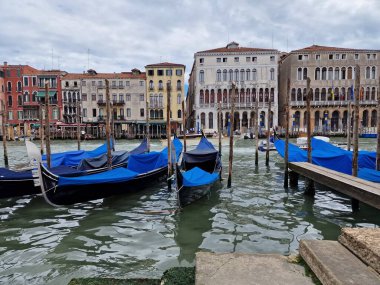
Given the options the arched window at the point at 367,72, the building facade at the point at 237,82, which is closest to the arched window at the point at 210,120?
the building facade at the point at 237,82

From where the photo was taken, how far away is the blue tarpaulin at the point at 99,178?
554cm

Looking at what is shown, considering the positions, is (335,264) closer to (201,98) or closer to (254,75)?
(201,98)

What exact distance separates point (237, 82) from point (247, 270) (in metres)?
33.5

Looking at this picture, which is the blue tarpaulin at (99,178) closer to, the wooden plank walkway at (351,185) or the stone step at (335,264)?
the wooden plank walkway at (351,185)

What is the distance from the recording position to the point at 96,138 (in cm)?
3375

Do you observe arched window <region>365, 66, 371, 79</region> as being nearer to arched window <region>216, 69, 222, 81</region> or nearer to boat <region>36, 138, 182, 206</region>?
arched window <region>216, 69, 222, 81</region>

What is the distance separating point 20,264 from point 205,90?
106 ft

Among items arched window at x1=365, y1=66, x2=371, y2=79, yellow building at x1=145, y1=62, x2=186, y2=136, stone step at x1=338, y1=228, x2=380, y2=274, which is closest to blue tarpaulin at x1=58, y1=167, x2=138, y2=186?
stone step at x1=338, y1=228, x2=380, y2=274

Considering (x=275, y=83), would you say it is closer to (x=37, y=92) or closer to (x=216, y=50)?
(x=216, y=50)

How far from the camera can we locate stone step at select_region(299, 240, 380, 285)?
6.38 ft

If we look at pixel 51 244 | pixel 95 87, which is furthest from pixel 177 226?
pixel 95 87

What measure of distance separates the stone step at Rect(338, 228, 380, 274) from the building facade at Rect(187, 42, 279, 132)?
31706 mm

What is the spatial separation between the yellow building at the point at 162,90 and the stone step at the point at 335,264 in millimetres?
32367

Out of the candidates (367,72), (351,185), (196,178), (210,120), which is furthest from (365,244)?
(367,72)
